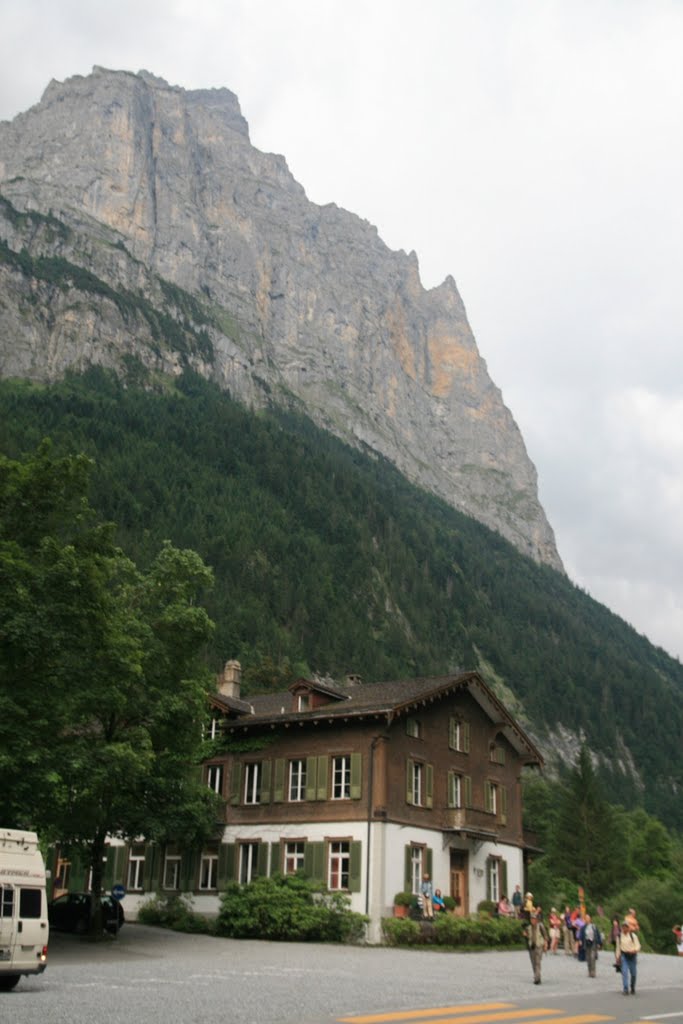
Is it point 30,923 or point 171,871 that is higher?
point 171,871

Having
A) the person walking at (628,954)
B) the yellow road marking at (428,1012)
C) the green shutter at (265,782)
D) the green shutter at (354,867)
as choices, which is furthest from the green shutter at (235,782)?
the yellow road marking at (428,1012)

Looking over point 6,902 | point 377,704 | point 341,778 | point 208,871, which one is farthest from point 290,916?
point 6,902

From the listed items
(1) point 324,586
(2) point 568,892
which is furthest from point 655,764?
(2) point 568,892

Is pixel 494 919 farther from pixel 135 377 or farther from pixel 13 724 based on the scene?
pixel 135 377

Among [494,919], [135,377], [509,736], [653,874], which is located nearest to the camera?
[494,919]

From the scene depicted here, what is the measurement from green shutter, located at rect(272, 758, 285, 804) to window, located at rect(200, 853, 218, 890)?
13.6 ft

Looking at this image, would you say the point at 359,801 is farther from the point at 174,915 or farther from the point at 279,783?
the point at 174,915

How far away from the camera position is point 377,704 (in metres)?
41.8

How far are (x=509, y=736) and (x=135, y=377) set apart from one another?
155628mm

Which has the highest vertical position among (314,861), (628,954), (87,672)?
(87,672)

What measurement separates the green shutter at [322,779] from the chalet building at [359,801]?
0.05 m

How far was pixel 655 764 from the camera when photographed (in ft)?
589

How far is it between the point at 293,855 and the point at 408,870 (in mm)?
4802

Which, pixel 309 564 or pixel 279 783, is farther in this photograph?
pixel 309 564
